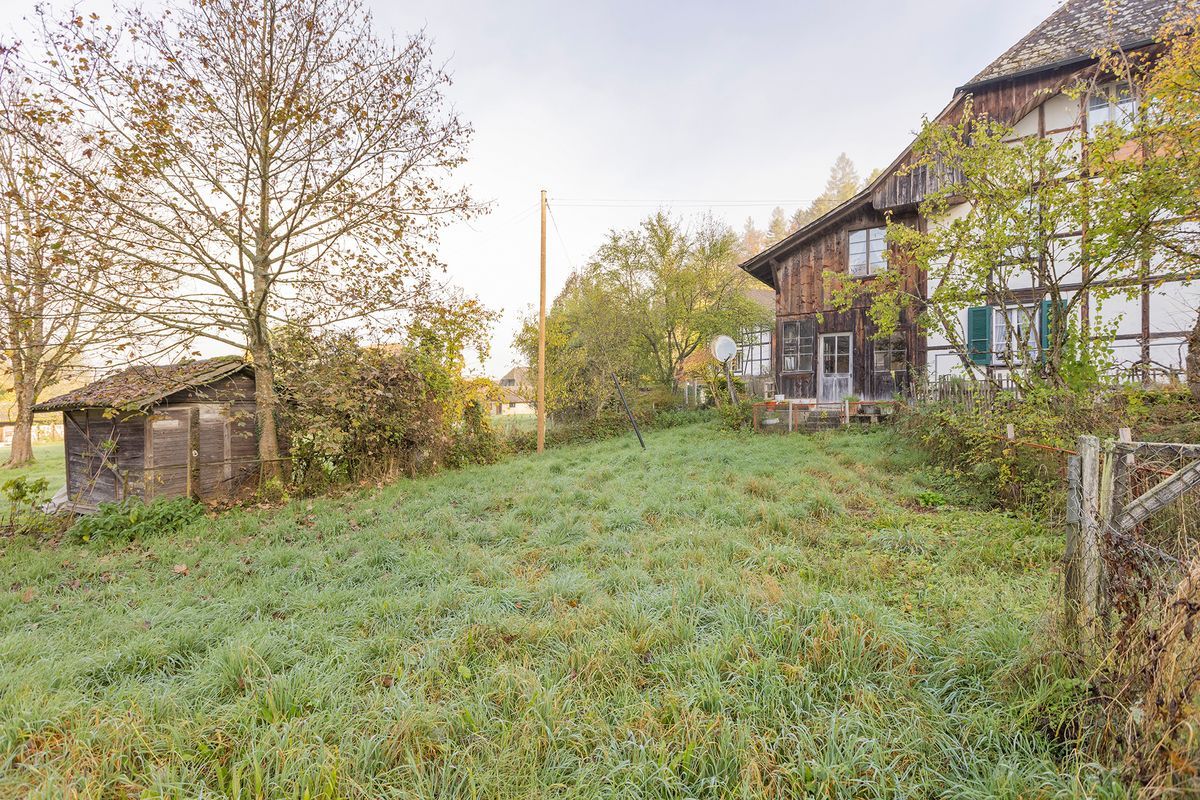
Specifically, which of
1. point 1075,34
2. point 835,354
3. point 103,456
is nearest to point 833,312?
point 835,354

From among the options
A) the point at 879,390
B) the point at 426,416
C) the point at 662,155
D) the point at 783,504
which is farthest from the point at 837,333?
the point at 426,416

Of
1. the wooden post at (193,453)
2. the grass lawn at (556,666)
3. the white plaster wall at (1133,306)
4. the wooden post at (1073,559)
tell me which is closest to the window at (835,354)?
the white plaster wall at (1133,306)

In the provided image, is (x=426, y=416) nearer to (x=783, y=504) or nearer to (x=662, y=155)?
(x=783, y=504)

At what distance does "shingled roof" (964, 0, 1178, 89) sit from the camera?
10.4 m

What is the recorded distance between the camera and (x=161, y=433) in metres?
7.45

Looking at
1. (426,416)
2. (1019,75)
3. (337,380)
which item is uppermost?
(1019,75)

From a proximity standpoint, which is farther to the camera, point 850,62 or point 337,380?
point 850,62

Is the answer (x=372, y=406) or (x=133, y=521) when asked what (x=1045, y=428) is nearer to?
(x=372, y=406)

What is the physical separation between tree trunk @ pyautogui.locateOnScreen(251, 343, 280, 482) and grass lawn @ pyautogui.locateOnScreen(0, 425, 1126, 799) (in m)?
2.91

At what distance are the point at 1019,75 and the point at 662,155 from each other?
404 inches

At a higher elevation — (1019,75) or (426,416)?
(1019,75)

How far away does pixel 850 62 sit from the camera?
13461 mm

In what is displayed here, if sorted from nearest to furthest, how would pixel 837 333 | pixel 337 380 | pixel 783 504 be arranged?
pixel 783 504 < pixel 337 380 < pixel 837 333

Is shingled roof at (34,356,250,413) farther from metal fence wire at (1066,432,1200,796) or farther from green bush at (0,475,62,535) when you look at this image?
metal fence wire at (1066,432,1200,796)
